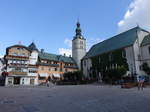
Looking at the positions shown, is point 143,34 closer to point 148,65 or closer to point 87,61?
point 148,65

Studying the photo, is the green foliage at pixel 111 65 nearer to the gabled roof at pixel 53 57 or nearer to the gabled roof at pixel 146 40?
the gabled roof at pixel 146 40

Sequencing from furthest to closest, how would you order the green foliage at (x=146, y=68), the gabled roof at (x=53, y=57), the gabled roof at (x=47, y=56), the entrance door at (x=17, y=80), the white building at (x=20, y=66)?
the gabled roof at (x=53, y=57)
the gabled roof at (x=47, y=56)
the entrance door at (x=17, y=80)
the white building at (x=20, y=66)
the green foliage at (x=146, y=68)

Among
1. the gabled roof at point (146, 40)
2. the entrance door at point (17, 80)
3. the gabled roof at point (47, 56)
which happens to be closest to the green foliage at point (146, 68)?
the gabled roof at point (146, 40)

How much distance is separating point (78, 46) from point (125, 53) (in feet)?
99.9

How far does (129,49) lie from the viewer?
37812mm

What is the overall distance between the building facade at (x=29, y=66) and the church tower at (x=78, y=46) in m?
8.81

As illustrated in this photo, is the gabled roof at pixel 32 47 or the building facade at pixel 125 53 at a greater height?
the gabled roof at pixel 32 47

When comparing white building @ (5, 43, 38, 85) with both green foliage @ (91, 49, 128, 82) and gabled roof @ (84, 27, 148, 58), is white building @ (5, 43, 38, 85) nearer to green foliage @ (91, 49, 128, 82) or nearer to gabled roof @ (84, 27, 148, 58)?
green foliage @ (91, 49, 128, 82)

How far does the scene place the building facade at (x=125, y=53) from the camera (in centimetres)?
3672

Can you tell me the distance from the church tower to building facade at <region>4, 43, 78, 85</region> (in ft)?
Answer: 28.9

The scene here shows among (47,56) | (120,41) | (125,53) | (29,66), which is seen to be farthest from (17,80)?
(120,41)

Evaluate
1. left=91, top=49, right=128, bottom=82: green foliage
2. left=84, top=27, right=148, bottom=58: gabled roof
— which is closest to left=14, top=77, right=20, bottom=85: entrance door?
left=91, top=49, right=128, bottom=82: green foliage

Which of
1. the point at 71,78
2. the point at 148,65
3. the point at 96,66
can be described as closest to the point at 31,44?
the point at 71,78

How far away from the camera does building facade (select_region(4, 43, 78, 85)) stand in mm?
46312
